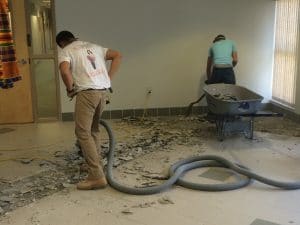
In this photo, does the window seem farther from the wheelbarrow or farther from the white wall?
the wheelbarrow

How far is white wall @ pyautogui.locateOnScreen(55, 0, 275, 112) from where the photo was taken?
6445 millimetres

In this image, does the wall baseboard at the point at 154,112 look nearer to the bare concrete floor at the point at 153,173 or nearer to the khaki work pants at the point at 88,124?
the bare concrete floor at the point at 153,173

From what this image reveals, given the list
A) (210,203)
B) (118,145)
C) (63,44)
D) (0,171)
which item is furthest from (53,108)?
(210,203)

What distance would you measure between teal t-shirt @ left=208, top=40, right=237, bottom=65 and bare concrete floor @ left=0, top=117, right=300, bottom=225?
1005 millimetres

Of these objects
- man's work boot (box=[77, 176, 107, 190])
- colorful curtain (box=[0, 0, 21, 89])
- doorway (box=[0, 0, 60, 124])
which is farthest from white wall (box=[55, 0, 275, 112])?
man's work boot (box=[77, 176, 107, 190])

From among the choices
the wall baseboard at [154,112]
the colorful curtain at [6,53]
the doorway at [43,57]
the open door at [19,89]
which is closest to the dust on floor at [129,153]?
the wall baseboard at [154,112]

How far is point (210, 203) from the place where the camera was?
137 inches

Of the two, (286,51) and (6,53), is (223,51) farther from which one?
(6,53)

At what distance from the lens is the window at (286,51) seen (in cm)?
639

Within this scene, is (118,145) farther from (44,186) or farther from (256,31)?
(256,31)

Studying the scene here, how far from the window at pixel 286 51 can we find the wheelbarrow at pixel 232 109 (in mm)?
1322

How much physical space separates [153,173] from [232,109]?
145 cm

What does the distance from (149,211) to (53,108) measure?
12.3ft

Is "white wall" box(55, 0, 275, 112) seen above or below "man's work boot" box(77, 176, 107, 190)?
above
